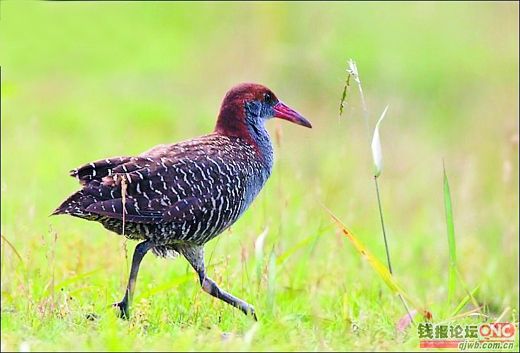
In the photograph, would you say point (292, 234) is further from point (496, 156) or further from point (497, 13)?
point (497, 13)

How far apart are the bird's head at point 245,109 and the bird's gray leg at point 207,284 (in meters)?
0.87

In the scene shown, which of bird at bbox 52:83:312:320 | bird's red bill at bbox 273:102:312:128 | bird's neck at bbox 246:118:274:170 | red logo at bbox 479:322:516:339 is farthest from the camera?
bird's red bill at bbox 273:102:312:128

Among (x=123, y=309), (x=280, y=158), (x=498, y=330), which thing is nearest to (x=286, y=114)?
(x=280, y=158)

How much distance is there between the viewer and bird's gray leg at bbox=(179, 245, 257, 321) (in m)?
6.56

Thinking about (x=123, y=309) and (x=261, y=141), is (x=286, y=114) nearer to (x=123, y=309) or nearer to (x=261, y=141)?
(x=261, y=141)

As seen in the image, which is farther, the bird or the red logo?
the bird

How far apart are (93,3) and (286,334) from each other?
14.4 meters

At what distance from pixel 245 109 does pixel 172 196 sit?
1154 millimetres

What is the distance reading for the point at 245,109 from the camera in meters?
7.31

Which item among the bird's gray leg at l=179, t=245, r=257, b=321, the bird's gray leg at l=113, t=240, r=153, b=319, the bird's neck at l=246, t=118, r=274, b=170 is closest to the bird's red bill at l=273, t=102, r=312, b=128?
the bird's neck at l=246, t=118, r=274, b=170

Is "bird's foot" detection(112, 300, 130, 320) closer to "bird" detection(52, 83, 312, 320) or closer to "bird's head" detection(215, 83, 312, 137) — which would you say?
"bird" detection(52, 83, 312, 320)

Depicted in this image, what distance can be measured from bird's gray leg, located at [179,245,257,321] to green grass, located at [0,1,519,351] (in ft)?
0.24

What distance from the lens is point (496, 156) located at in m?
13.4

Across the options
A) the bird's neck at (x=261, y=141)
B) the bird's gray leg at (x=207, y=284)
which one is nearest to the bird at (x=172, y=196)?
the bird's gray leg at (x=207, y=284)
